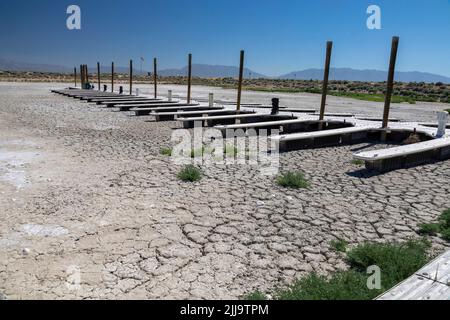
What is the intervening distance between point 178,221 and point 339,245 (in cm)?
195

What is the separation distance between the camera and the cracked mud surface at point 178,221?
3.47 meters

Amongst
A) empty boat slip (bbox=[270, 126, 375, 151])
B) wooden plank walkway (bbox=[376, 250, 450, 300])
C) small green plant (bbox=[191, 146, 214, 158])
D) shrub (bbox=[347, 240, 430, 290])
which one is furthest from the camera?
empty boat slip (bbox=[270, 126, 375, 151])

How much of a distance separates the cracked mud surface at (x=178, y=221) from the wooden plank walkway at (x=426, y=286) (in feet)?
2.96

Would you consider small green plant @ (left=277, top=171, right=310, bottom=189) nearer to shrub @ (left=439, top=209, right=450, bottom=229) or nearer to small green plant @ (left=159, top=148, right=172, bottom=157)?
shrub @ (left=439, top=209, right=450, bottom=229)

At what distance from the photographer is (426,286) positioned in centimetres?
289

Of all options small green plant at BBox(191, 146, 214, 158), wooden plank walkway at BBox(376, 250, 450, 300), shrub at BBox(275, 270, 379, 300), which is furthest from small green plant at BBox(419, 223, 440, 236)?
small green plant at BBox(191, 146, 214, 158)

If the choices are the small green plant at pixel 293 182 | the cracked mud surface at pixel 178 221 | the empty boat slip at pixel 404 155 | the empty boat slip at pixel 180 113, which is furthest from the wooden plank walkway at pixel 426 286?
the empty boat slip at pixel 180 113

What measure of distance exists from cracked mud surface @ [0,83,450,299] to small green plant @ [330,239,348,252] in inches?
2.9

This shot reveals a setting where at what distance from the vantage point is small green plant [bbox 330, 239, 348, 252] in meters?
4.07

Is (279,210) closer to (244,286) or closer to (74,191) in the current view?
(244,286)

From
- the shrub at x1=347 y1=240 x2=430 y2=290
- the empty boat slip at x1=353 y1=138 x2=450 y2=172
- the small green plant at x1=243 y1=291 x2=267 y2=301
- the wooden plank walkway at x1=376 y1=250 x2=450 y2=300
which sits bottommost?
the small green plant at x1=243 y1=291 x2=267 y2=301

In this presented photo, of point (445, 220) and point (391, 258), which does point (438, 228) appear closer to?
point (445, 220)
